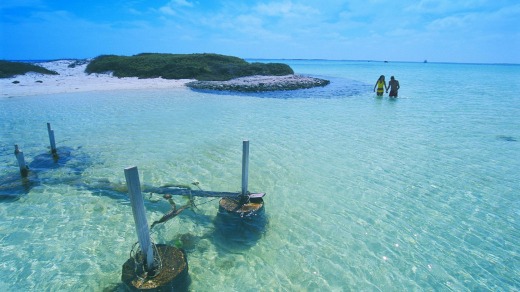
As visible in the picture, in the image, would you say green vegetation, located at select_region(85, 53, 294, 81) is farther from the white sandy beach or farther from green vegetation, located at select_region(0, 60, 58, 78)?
green vegetation, located at select_region(0, 60, 58, 78)

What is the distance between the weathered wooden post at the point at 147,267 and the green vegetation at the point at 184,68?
44717mm

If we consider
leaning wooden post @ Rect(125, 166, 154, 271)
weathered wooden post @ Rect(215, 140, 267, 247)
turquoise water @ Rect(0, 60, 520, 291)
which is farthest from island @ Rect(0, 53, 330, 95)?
leaning wooden post @ Rect(125, 166, 154, 271)

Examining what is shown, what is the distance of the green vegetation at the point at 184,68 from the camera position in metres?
49.7

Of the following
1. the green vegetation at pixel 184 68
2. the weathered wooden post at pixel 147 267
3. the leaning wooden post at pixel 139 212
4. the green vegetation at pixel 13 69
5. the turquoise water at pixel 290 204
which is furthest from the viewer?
the green vegetation at pixel 184 68

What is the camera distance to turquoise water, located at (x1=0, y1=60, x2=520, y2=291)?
6277mm

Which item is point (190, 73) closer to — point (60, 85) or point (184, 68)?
point (184, 68)

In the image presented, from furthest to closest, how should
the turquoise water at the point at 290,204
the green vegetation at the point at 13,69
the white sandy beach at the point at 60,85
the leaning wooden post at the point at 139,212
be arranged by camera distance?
1. the green vegetation at the point at 13,69
2. the white sandy beach at the point at 60,85
3. the turquoise water at the point at 290,204
4. the leaning wooden post at the point at 139,212

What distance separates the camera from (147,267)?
5523mm

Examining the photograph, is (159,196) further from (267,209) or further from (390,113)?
(390,113)

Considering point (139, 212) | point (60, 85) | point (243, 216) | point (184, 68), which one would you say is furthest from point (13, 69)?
point (139, 212)

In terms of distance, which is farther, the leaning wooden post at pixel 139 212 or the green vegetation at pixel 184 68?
the green vegetation at pixel 184 68

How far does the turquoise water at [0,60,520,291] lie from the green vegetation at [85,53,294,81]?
32408 millimetres

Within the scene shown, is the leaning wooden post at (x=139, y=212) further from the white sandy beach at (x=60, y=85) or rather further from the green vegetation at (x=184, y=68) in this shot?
the green vegetation at (x=184, y=68)

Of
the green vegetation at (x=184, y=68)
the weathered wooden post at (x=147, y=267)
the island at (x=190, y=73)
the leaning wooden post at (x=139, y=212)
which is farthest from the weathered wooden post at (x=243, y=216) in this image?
the green vegetation at (x=184, y=68)
